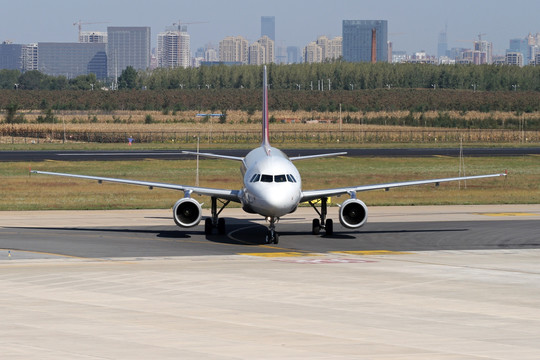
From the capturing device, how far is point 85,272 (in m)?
34.0

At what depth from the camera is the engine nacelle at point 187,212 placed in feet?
142

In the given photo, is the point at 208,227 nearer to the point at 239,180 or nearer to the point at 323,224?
the point at 323,224

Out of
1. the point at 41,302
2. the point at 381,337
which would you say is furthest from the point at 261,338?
the point at 41,302

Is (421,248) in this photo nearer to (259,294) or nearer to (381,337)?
(259,294)

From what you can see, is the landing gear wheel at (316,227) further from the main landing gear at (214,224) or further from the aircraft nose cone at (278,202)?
the aircraft nose cone at (278,202)

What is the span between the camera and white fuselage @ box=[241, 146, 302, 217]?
39.7 m

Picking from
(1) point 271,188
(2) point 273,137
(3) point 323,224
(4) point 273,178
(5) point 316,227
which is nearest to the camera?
(1) point 271,188

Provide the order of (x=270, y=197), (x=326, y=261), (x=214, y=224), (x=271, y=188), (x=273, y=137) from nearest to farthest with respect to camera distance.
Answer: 1. (x=326, y=261)
2. (x=270, y=197)
3. (x=271, y=188)
4. (x=214, y=224)
5. (x=273, y=137)

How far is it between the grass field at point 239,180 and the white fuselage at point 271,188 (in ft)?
66.7

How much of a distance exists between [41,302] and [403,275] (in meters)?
13.3

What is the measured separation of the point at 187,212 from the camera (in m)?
43.6

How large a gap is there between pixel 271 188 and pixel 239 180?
3722cm

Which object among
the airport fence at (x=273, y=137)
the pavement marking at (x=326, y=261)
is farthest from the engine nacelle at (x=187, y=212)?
the airport fence at (x=273, y=137)

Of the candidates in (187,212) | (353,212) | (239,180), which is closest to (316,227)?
(353,212)
